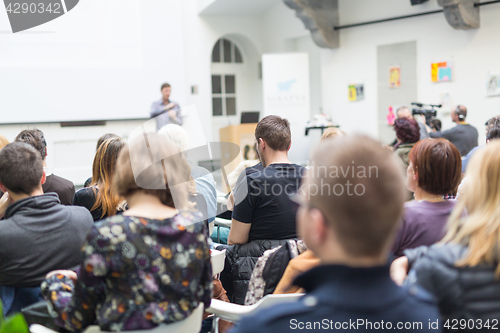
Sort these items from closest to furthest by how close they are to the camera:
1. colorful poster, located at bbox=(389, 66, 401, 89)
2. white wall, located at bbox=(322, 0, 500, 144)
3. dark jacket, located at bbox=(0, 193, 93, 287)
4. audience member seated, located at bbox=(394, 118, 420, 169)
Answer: dark jacket, located at bbox=(0, 193, 93, 287), audience member seated, located at bbox=(394, 118, 420, 169), white wall, located at bbox=(322, 0, 500, 144), colorful poster, located at bbox=(389, 66, 401, 89)

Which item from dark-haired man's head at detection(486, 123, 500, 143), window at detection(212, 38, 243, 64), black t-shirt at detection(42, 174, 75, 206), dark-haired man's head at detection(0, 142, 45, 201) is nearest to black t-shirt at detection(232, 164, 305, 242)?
dark-haired man's head at detection(0, 142, 45, 201)

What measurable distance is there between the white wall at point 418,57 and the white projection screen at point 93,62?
114 inches

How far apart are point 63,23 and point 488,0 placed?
20.1 ft

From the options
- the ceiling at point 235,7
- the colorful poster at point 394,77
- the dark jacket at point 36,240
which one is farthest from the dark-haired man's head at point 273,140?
the ceiling at point 235,7

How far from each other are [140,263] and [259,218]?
94 cm

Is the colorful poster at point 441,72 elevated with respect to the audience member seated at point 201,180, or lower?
elevated

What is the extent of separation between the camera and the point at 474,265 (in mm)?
1051

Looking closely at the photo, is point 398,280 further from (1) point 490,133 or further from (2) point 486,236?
(1) point 490,133

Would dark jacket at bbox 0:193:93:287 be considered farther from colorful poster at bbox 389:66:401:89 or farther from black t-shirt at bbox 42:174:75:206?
colorful poster at bbox 389:66:401:89

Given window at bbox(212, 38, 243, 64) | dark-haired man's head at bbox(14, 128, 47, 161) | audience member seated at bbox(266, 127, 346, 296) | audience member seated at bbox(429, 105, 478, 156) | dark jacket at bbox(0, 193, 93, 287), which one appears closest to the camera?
audience member seated at bbox(266, 127, 346, 296)

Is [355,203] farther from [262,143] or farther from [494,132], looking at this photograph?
[494,132]

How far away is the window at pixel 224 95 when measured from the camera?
9727mm

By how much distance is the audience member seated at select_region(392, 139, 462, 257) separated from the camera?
1.60m

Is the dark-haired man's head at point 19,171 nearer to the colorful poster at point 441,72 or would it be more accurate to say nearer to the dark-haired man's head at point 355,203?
the dark-haired man's head at point 355,203
